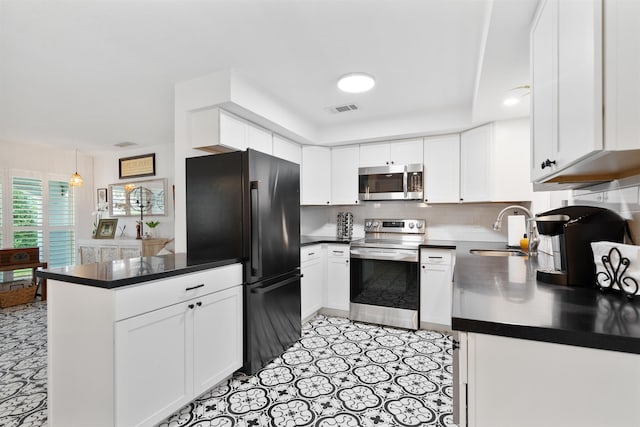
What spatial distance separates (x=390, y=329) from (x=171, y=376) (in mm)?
2198

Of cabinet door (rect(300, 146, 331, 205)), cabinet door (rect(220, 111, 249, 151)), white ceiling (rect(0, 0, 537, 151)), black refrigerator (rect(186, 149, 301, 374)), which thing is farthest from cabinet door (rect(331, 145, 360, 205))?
cabinet door (rect(220, 111, 249, 151))

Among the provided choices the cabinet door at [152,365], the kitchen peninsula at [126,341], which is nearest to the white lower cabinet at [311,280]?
the kitchen peninsula at [126,341]

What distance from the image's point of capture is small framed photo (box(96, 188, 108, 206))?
5623 mm

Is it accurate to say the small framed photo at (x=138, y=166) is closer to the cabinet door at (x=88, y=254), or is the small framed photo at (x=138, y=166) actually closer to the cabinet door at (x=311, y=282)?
the cabinet door at (x=88, y=254)

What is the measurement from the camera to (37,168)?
4.93m

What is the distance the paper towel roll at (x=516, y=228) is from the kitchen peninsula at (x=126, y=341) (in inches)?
108

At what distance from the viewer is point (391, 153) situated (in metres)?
3.75

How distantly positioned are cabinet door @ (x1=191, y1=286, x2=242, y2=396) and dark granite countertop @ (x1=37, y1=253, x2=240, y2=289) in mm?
226

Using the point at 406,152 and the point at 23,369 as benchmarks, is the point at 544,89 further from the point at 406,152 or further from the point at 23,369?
the point at 23,369

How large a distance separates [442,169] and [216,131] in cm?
245

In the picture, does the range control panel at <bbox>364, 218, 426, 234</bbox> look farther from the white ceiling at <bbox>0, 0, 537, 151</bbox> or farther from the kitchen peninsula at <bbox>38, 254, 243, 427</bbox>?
the kitchen peninsula at <bbox>38, 254, 243, 427</bbox>

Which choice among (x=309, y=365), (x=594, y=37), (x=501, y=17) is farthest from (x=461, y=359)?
(x=309, y=365)

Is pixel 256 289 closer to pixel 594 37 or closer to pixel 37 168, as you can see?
pixel 594 37

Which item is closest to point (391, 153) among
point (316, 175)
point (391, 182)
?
point (391, 182)
